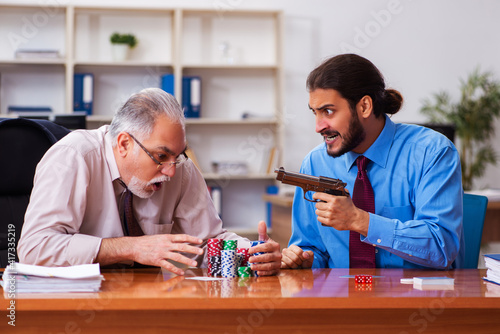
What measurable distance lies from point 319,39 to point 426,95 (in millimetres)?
1215

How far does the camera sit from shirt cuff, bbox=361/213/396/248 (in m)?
1.84

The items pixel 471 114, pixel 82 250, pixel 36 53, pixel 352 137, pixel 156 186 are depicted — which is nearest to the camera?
pixel 82 250

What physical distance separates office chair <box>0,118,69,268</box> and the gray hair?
300 millimetres

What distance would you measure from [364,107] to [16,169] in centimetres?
129

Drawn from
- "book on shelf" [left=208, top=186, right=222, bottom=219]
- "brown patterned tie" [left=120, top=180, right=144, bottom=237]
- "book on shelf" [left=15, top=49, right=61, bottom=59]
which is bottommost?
"book on shelf" [left=208, top=186, right=222, bottom=219]

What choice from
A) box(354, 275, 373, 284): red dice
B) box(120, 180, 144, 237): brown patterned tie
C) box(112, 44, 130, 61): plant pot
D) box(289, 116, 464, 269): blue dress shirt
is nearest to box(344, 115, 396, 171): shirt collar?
box(289, 116, 464, 269): blue dress shirt

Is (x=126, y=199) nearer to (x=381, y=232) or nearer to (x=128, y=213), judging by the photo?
(x=128, y=213)

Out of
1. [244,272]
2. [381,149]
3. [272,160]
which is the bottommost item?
[244,272]

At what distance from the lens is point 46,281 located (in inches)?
52.1

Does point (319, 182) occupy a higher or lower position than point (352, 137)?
lower

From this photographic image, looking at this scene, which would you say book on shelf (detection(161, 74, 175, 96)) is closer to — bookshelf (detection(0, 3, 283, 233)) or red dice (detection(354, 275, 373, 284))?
bookshelf (detection(0, 3, 283, 233))

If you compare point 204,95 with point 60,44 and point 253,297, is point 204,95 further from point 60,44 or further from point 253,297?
point 253,297

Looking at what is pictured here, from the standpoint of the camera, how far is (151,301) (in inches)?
49.5

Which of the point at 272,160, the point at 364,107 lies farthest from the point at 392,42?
the point at 364,107
